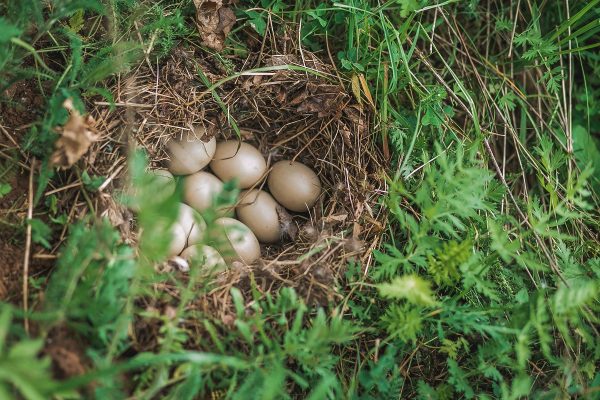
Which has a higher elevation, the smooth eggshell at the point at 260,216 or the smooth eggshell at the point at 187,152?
the smooth eggshell at the point at 187,152

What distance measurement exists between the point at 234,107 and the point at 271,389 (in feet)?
3.27

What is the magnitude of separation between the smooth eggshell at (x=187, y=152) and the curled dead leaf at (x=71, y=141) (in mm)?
361

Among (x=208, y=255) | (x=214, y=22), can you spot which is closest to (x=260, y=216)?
(x=208, y=255)

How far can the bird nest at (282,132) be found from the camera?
167cm

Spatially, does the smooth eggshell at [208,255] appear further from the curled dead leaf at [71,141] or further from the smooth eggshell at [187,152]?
the curled dead leaf at [71,141]

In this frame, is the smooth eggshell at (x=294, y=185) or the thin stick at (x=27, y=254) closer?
the thin stick at (x=27, y=254)

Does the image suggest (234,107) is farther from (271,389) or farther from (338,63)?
(271,389)

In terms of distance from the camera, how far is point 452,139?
75.8 inches

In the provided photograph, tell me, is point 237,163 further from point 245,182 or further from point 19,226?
point 19,226

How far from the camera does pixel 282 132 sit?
6.63ft

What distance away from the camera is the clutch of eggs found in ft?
6.03

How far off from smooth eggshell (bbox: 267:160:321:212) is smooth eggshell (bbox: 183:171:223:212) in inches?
7.9

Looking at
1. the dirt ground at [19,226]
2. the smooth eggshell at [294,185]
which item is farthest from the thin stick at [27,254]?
the smooth eggshell at [294,185]

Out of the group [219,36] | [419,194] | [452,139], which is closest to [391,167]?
[452,139]
